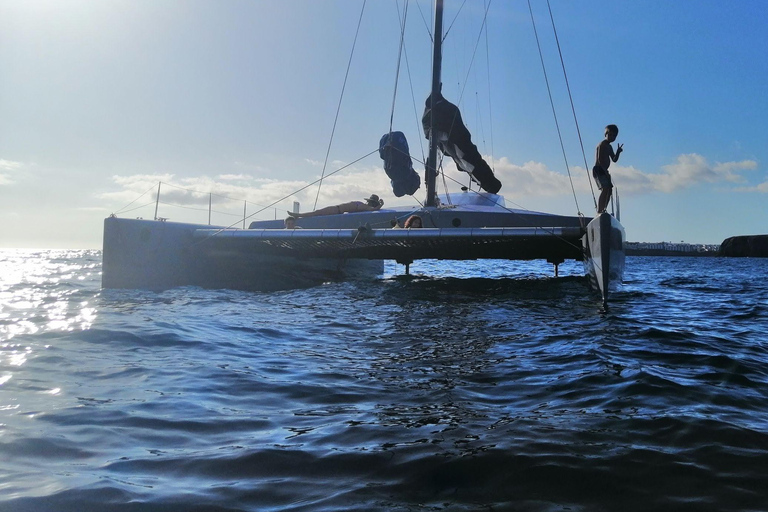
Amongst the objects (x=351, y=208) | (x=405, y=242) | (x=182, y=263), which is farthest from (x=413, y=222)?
(x=182, y=263)

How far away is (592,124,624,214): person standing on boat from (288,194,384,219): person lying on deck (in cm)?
789

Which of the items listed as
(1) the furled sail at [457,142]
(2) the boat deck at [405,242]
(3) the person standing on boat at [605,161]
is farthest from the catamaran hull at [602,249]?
(1) the furled sail at [457,142]

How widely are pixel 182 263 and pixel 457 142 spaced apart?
7.98m

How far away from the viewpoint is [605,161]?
8188 millimetres

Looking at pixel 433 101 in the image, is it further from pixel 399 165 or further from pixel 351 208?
pixel 351 208

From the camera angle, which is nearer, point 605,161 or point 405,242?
point 605,161

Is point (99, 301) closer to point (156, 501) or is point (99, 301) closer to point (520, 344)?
point (520, 344)

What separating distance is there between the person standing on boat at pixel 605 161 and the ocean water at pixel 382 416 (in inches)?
102

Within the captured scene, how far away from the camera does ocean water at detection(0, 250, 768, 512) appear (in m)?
2.11

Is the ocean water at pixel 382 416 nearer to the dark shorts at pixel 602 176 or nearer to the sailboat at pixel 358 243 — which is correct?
the dark shorts at pixel 602 176

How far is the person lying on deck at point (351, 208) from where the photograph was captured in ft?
50.1

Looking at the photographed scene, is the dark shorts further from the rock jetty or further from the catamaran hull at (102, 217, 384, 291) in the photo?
the rock jetty

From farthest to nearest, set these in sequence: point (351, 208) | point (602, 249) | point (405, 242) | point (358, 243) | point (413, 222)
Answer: point (351, 208) < point (413, 222) < point (358, 243) < point (405, 242) < point (602, 249)

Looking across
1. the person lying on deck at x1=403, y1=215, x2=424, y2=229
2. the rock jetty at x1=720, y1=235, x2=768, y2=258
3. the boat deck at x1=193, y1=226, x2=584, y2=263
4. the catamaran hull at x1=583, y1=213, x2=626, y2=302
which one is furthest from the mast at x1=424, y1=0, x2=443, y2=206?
the rock jetty at x1=720, y1=235, x2=768, y2=258
